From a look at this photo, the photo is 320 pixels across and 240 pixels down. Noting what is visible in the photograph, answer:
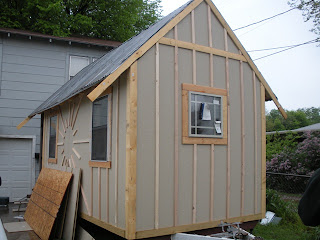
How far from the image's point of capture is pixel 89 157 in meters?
7.10

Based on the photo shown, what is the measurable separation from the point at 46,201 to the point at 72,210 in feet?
4.20

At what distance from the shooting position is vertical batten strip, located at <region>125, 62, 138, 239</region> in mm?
5477

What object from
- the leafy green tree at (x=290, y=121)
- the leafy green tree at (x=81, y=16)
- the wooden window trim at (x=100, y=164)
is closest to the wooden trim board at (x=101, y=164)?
the wooden window trim at (x=100, y=164)

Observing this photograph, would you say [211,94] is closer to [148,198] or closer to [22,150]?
[148,198]

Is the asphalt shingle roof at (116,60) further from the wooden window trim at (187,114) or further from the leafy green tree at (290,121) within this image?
the leafy green tree at (290,121)

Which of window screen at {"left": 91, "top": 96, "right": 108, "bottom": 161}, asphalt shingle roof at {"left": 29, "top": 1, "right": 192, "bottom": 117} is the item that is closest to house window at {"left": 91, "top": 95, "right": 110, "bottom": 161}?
window screen at {"left": 91, "top": 96, "right": 108, "bottom": 161}

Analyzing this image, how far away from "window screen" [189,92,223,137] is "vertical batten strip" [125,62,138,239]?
1188 millimetres

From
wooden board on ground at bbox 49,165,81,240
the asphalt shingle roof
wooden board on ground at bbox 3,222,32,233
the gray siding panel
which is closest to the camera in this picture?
the asphalt shingle roof

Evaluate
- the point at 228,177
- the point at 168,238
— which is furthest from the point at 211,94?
the point at 168,238

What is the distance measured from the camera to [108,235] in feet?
23.8

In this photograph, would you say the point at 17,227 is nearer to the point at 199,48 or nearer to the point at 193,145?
the point at 193,145

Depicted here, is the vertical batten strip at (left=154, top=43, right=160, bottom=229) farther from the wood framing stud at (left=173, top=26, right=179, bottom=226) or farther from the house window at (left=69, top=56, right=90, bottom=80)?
the house window at (left=69, top=56, right=90, bottom=80)

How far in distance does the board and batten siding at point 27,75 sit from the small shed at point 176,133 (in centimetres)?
581

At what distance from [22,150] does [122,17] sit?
12312 mm
